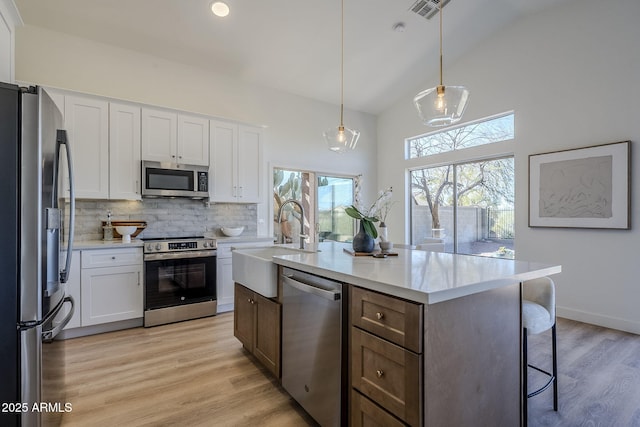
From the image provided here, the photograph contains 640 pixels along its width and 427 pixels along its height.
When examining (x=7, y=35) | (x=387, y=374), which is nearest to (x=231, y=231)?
(x=7, y=35)

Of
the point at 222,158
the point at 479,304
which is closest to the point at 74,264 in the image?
the point at 222,158

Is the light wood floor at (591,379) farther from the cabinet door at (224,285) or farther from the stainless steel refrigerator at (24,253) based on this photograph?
the cabinet door at (224,285)

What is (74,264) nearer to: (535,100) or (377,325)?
(377,325)

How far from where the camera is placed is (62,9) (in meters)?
3.24

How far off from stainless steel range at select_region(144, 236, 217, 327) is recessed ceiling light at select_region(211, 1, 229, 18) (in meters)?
2.57

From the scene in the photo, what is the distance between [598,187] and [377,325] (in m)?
3.64

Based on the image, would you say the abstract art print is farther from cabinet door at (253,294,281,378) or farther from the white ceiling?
cabinet door at (253,294,281,378)

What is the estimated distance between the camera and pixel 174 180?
3775 mm

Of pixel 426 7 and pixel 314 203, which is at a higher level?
pixel 426 7

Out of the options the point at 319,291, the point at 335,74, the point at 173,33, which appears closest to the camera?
the point at 319,291

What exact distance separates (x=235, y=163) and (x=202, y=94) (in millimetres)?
1127

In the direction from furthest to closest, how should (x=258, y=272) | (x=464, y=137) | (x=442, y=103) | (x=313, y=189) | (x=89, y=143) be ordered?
(x=313, y=189), (x=464, y=137), (x=89, y=143), (x=442, y=103), (x=258, y=272)

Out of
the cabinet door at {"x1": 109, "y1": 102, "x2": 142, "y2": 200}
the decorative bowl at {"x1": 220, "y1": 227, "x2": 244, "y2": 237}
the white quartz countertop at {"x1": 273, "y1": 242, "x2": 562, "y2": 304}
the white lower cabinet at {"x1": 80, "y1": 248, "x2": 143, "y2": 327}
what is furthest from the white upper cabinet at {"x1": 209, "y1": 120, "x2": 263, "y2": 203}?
the white quartz countertop at {"x1": 273, "y1": 242, "x2": 562, "y2": 304}

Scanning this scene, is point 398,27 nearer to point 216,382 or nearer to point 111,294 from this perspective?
point 216,382
